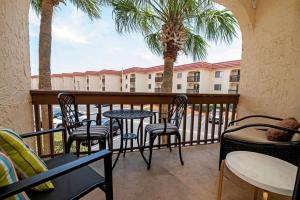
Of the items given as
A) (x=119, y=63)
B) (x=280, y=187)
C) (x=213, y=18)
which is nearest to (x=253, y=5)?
(x=213, y=18)

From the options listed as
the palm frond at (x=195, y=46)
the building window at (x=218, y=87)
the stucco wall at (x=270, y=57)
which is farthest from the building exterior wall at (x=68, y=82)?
the stucco wall at (x=270, y=57)

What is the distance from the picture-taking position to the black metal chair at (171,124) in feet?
6.08

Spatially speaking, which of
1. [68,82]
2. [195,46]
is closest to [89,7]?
[195,46]

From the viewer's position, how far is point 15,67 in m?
1.54

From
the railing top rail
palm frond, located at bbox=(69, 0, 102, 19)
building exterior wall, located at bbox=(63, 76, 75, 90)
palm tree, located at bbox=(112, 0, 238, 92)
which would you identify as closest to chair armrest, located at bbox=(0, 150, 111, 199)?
the railing top rail

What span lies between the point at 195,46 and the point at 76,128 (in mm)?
3376

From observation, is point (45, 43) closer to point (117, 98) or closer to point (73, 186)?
point (117, 98)

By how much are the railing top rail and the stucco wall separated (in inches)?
16.3

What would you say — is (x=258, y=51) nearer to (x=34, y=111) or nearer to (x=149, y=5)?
(x=149, y=5)

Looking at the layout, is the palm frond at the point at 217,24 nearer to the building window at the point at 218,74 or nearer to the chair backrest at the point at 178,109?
the chair backrest at the point at 178,109

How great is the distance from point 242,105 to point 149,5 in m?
2.59

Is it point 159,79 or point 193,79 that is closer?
point 193,79

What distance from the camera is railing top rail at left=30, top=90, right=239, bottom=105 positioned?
74.7 inches

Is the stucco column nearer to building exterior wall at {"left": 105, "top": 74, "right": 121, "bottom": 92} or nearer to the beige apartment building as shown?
the beige apartment building
